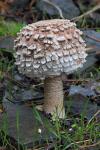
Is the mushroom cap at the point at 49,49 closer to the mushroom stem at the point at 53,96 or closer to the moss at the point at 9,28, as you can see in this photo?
the mushroom stem at the point at 53,96

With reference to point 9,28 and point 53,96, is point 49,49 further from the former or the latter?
point 9,28

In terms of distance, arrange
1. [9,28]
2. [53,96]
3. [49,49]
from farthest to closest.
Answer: [9,28] < [53,96] < [49,49]

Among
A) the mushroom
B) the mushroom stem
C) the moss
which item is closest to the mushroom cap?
the mushroom

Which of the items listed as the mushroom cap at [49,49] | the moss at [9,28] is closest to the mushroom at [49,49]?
the mushroom cap at [49,49]

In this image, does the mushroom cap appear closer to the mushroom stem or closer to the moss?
the mushroom stem

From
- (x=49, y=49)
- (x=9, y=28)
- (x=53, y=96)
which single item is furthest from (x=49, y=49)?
(x=9, y=28)

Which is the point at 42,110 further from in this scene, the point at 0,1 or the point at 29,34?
the point at 0,1

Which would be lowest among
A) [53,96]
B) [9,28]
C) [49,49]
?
[53,96]
